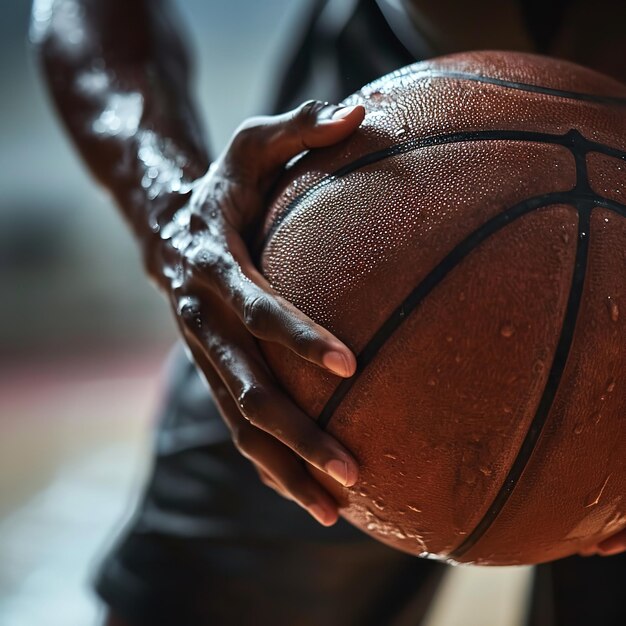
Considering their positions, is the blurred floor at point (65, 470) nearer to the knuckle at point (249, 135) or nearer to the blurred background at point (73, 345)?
the blurred background at point (73, 345)

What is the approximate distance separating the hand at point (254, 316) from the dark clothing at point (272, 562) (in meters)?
0.38

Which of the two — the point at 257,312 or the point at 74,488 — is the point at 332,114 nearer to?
the point at 257,312

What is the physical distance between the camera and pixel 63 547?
97.2 inches

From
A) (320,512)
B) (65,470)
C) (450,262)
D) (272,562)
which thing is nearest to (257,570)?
(272,562)

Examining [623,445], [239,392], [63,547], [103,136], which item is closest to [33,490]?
[63,547]

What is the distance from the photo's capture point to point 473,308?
0.77 m

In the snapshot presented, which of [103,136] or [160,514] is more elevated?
[103,136]

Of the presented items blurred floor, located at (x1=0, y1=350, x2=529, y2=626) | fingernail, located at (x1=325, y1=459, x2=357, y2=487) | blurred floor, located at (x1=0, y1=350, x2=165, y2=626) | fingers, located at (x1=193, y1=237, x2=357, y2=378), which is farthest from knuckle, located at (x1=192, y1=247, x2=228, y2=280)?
blurred floor, located at (x1=0, y1=350, x2=165, y2=626)

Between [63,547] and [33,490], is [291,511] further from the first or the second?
[33,490]

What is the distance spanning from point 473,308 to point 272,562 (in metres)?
0.67

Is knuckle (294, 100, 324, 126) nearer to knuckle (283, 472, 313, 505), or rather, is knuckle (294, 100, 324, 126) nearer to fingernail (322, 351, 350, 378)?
fingernail (322, 351, 350, 378)

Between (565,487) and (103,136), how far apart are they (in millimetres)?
813

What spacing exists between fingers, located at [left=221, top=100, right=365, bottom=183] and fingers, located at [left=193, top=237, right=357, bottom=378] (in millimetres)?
81

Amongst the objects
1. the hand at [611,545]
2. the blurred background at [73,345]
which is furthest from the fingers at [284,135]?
the blurred background at [73,345]
